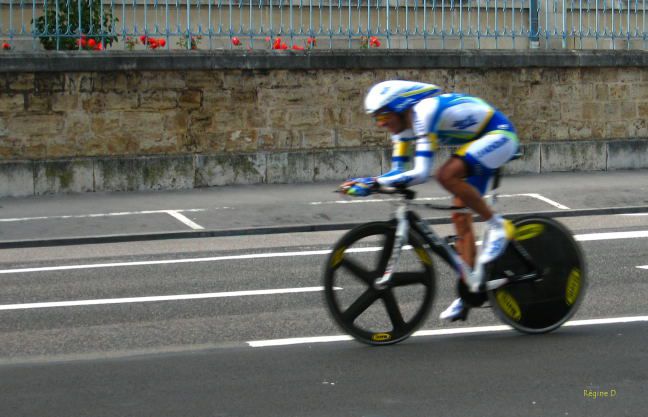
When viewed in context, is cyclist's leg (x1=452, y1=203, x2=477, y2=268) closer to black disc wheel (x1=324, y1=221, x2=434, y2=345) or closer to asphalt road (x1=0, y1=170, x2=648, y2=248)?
black disc wheel (x1=324, y1=221, x2=434, y2=345)

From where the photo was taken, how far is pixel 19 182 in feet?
51.1

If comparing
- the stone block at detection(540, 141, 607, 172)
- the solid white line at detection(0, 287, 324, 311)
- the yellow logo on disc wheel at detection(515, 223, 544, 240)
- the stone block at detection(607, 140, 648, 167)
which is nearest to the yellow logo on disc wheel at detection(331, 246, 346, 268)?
the yellow logo on disc wheel at detection(515, 223, 544, 240)

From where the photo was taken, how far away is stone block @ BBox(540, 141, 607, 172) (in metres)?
18.0

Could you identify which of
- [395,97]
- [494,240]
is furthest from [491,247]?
[395,97]

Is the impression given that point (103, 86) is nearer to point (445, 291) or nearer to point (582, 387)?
point (445, 291)

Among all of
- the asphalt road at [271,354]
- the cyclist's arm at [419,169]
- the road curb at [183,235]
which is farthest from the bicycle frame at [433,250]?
the road curb at [183,235]

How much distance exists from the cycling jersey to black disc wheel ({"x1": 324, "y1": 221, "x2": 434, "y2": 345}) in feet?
1.37

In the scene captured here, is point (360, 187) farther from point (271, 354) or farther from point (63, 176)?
point (63, 176)

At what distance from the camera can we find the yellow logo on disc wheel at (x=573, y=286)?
7.38m

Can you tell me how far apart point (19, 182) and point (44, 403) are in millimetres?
9971

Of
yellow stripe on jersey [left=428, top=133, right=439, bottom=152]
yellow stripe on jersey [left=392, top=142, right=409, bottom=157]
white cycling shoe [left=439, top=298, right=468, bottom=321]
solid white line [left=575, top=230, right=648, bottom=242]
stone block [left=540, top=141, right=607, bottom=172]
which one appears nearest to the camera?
yellow stripe on jersey [left=428, top=133, right=439, bottom=152]

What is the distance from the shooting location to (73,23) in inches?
634

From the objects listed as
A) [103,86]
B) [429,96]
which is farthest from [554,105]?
[429,96]

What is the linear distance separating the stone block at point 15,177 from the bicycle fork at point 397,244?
31.0ft
